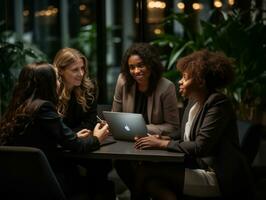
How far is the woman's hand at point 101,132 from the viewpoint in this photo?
10.4 feet

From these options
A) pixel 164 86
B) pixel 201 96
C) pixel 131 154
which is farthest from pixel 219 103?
pixel 164 86

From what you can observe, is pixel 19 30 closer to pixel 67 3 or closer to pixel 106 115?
pixel 67 3

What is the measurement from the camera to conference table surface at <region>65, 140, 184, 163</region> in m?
2.93

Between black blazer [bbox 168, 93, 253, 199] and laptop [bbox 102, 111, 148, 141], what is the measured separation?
0.76ft

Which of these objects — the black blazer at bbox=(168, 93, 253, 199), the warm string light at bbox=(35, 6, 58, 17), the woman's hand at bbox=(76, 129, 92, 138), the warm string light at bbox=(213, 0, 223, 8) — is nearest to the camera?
the black blazer at bbox=(168, 93, 253, 199)

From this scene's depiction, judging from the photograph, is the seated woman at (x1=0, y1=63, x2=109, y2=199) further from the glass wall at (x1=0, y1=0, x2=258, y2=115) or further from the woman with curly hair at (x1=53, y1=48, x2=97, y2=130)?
the glass wall at (x1=0, y1=0, x2=258, y2=115)

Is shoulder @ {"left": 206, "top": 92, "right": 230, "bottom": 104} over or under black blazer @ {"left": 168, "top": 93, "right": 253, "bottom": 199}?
over

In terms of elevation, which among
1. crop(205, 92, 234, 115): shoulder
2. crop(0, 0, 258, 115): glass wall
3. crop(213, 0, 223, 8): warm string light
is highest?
crop(213, 0, 223, 8): warm string light

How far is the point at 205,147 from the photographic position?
2984mm

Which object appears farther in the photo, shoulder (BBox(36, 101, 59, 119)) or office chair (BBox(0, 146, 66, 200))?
shoulder (BBox(36, 101, 59, 119))

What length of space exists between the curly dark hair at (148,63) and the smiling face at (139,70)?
0.02 metres

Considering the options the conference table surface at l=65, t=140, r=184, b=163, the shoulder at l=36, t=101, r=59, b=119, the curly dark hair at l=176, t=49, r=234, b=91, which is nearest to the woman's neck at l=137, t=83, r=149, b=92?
the curly dark hair at l=176, t=49, r=234, b=91

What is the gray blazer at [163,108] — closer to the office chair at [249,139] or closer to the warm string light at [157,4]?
the office chair at [249,139]

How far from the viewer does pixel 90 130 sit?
3479 mm
